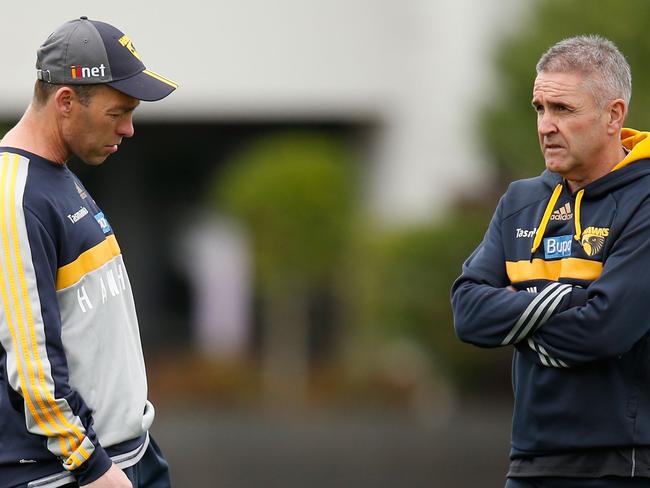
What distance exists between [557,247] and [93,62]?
1.53 m

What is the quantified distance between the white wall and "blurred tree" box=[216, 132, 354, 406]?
3332mm

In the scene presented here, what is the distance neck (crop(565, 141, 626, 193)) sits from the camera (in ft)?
13.1

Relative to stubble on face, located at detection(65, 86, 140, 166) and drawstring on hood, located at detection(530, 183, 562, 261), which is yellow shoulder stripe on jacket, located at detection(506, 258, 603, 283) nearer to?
drawstring on hood, located at detection(530, 183, 562, 261)

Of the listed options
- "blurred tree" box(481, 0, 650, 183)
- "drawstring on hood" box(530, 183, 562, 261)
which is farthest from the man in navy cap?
"blurred tree" box(481, 0, 650, 183)

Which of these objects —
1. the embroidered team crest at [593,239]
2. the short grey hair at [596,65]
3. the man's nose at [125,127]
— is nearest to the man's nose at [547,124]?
the short grey hair at [596,65]

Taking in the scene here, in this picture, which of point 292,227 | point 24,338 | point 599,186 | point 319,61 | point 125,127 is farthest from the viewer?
point 319,61

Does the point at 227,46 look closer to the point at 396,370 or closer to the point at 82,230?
the point at 396,370

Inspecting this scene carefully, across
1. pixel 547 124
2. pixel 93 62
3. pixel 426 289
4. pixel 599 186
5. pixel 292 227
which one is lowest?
pixel 426 289

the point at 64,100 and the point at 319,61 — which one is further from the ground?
the point at 64,100

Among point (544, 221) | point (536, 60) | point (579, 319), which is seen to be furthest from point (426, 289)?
point (579, 319)

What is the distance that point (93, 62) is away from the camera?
12.4 ft

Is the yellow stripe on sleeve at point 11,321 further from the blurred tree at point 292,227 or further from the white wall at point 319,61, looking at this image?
→ the white wall at point 319,61

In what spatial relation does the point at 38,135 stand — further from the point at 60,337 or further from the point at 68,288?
the point at 60,337

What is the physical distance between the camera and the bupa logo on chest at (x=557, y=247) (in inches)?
157
